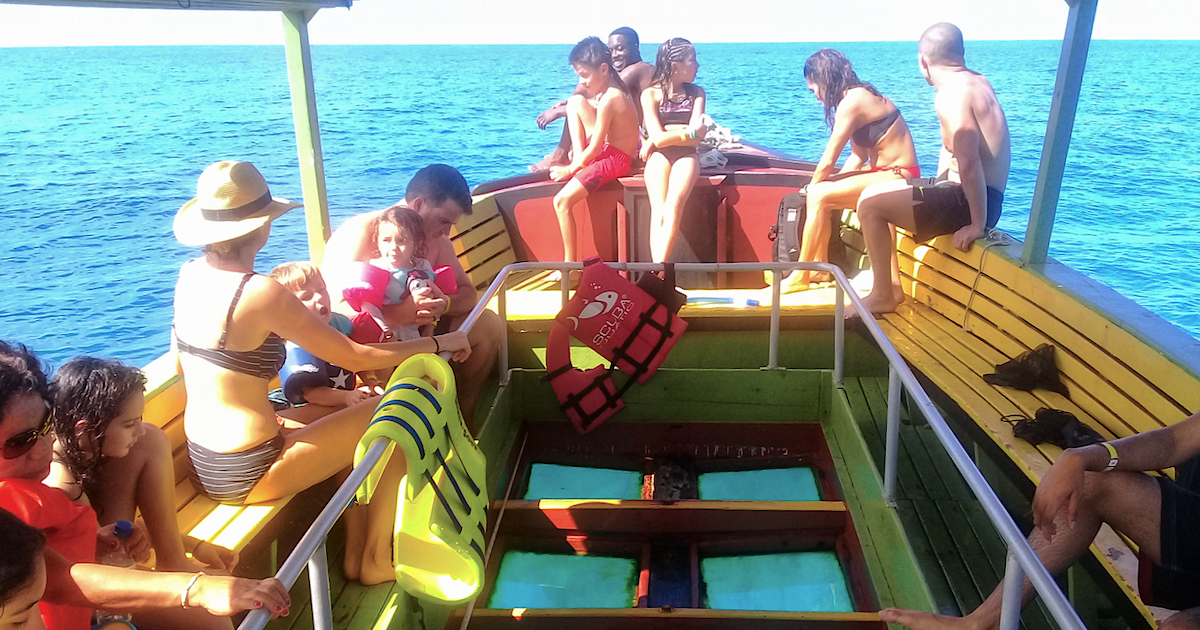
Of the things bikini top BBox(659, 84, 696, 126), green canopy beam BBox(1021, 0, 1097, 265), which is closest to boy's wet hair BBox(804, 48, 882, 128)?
green canopy beam BBox(1021, 0, 1097, 265)

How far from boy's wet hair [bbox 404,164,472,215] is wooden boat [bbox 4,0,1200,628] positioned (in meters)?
0.34

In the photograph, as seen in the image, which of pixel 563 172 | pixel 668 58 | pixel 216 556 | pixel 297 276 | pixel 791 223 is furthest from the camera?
pixel 668 58

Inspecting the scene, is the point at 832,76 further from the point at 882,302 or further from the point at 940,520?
the point at 940,520

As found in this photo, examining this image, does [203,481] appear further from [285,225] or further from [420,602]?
[285,225]

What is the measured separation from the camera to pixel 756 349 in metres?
4.09

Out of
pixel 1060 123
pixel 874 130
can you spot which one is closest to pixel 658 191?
pixel 874 130

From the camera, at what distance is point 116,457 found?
6.77 feet

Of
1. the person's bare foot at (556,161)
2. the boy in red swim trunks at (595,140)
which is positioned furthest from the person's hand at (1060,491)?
the person's bare foot at (556,161)

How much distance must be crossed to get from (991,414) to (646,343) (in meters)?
1.37

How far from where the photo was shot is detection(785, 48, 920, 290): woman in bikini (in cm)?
446

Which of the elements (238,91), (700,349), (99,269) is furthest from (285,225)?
(238,91)

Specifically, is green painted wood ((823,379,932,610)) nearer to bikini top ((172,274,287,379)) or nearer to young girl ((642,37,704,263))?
young girl ((642,37,704,263))

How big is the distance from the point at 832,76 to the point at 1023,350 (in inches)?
67.9

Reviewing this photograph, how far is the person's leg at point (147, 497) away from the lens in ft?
6.77
